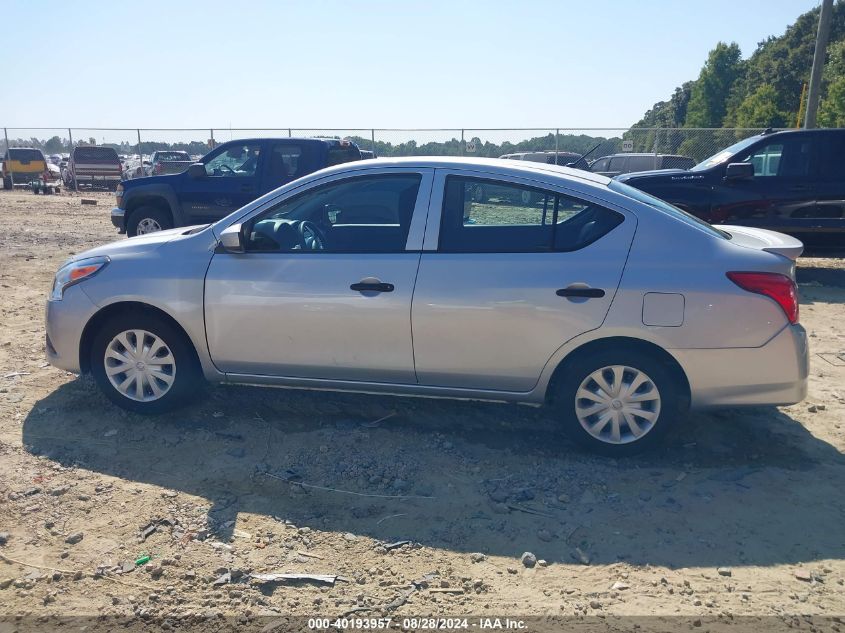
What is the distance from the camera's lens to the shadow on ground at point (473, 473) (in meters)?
3.66

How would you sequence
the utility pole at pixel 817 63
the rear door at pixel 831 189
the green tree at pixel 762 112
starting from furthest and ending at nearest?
the green tree at pixel 762 112 → the utility pole at pixel 817 63 → the rear door at pixel 831 189

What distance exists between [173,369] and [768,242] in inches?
157

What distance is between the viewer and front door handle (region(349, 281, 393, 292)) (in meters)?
4.50

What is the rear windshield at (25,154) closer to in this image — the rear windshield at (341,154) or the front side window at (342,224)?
the rear windshield at (341,154)

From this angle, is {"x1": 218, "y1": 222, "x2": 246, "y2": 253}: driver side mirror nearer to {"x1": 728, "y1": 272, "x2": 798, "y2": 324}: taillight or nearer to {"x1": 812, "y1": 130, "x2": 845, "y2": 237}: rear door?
{"x1": 728, "y1": 272, "x2": 798, "y2": 324}: taillight

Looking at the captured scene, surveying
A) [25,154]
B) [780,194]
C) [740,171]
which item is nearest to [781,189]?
[780,194]

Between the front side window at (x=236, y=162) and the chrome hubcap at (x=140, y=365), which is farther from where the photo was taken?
the front side window at (x=236, y=162)

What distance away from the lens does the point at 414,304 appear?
14.6 ft

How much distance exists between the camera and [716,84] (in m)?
60.8

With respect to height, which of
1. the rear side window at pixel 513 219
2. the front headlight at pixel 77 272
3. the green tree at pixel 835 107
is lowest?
the front headlight at pixel 77 272

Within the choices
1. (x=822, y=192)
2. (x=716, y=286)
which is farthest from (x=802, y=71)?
(x=716, y=286)

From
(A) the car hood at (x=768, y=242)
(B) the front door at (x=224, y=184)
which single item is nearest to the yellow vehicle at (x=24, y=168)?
(B) the front door at (x=224, y=184)

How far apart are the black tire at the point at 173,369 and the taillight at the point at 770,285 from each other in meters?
3.47

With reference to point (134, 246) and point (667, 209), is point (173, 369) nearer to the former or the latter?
point (134, 246)
